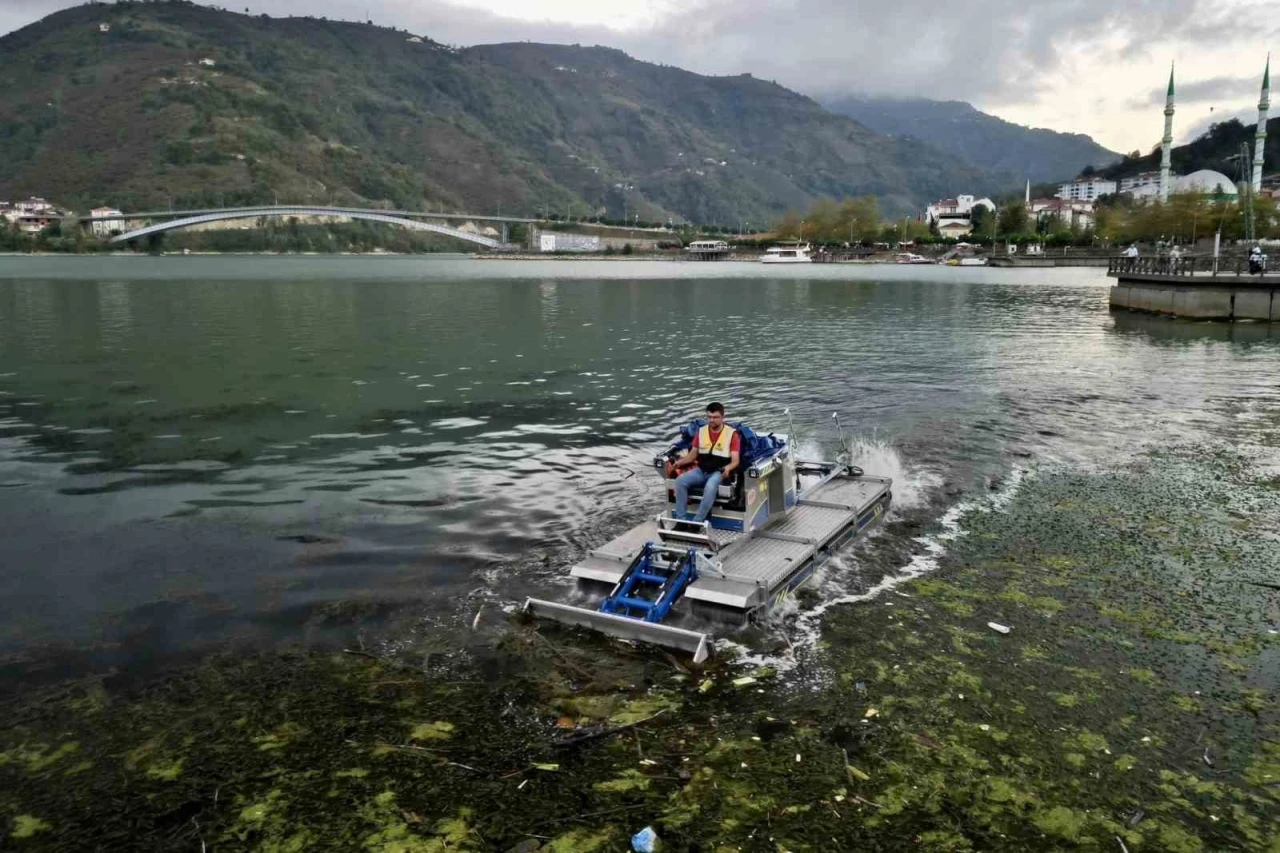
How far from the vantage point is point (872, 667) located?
9070 millimetres

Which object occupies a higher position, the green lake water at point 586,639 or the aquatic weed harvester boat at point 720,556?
the aquatic weed harvester boat at point 720,556

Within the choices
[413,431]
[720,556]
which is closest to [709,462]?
[720,556]

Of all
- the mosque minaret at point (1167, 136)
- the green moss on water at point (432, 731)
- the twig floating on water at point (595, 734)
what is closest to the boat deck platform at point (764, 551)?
the twig floating on water at point (595, 734)

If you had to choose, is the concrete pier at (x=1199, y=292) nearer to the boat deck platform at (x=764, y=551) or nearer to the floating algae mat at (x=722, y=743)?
the boat deck platform at (x=764, y=551)

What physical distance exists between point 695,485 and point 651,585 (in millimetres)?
1832

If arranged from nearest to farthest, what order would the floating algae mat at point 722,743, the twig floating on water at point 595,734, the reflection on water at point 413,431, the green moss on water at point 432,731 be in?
the floating algae mat at point 722,743, the twig floating on water at point 595,734, the green moss on water at point 432,731, the reflection on water at point 413,431

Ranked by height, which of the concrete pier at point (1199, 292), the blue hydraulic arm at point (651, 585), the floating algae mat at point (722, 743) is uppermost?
the concrete pier at point (1199, 292)

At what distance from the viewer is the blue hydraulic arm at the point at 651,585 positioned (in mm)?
10078

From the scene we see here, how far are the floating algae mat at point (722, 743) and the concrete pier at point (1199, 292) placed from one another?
161ft

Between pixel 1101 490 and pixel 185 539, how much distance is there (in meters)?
16.2

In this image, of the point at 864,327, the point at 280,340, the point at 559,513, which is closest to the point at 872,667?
the point at 559,513

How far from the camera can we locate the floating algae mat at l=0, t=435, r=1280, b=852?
6555 millimetres

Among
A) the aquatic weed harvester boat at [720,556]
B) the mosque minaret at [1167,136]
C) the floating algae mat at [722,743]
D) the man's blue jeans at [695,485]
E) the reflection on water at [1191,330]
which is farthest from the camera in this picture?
the mosque minaret at [1167,136]

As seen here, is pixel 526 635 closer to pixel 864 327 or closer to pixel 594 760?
pixel 594 760
